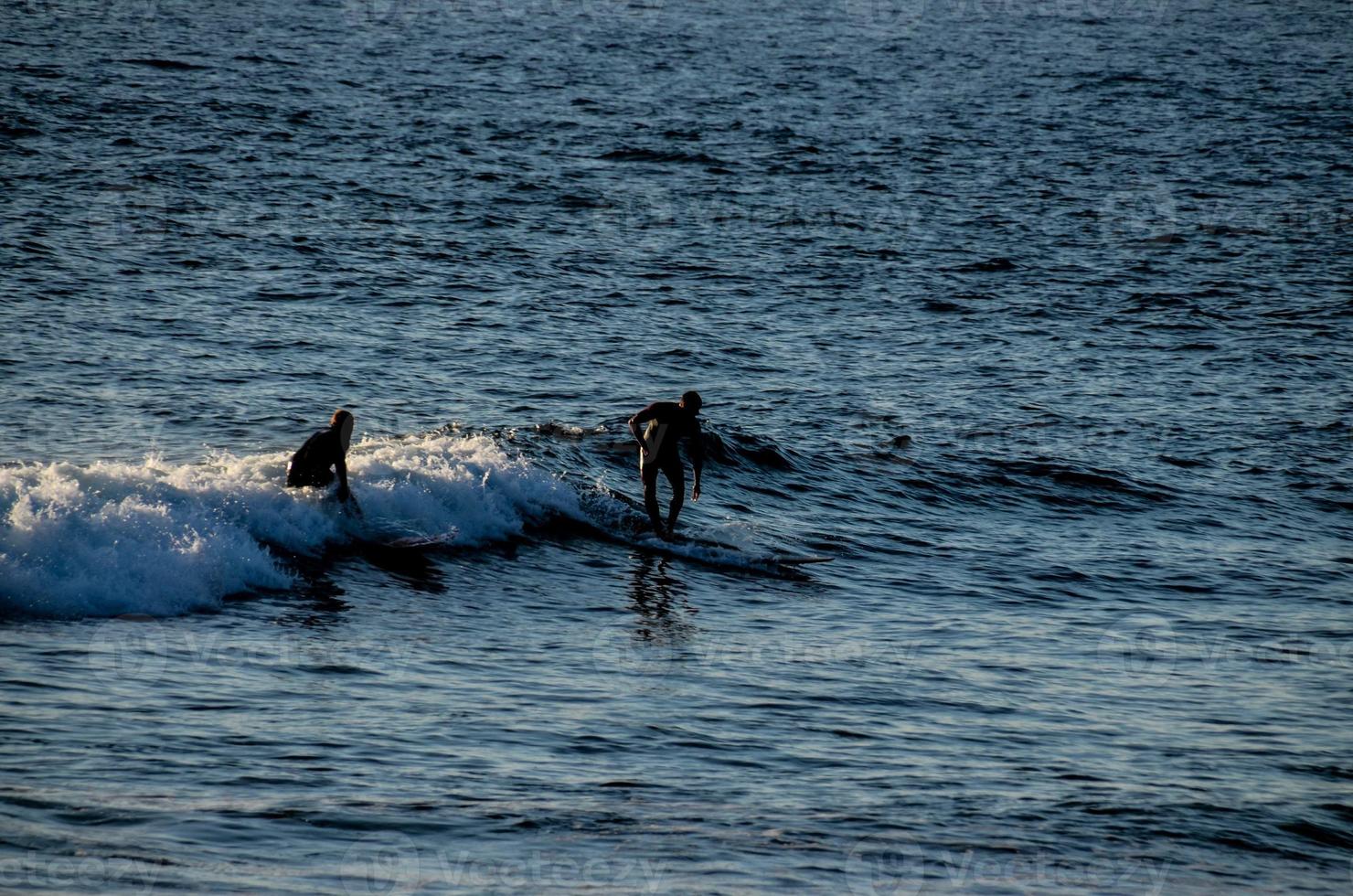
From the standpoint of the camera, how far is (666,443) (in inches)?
750

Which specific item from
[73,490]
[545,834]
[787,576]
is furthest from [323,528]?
[545,834]

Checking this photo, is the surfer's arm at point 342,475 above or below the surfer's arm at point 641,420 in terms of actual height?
below

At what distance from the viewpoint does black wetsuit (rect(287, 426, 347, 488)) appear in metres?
17.2

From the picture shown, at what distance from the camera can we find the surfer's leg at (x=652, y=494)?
62.9 feet

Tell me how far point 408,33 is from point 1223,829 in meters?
61.7

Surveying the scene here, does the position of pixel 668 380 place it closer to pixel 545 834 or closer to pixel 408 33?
pixel 545 834

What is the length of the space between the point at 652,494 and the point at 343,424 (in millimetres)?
4523

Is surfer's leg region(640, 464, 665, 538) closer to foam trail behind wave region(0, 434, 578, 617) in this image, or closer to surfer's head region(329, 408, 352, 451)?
foam trail behind wave region(0, 434, 578, 617)

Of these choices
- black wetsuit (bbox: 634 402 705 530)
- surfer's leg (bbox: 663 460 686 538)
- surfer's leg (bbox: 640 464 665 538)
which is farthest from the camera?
surfer's leg (bbox: 663 460 686 538)

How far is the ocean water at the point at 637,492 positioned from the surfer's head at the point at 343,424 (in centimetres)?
107

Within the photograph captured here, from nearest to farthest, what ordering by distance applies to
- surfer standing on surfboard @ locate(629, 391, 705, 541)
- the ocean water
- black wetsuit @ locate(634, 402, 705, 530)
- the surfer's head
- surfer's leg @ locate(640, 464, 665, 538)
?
the ocean water < the surfer's head < surfer standing on surfboard @ locate(629, 391, 705, 541) < black wetsuit @ locate(634, 402, 705, 530) < surfer's leg @ locate(640, 464, 665, 538)

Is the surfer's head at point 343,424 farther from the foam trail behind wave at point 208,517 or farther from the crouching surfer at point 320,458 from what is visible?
the foam trail behind wave at point 208,517

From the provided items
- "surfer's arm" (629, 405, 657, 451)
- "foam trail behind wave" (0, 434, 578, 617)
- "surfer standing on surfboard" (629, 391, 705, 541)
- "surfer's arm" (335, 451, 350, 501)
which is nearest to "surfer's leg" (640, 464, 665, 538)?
"surfer standing on surfboard" (629, 391, 705, 541)

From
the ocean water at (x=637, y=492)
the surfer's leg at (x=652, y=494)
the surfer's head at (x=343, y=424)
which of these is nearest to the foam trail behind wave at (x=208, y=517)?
the ocean water at (x=637, y=492)
